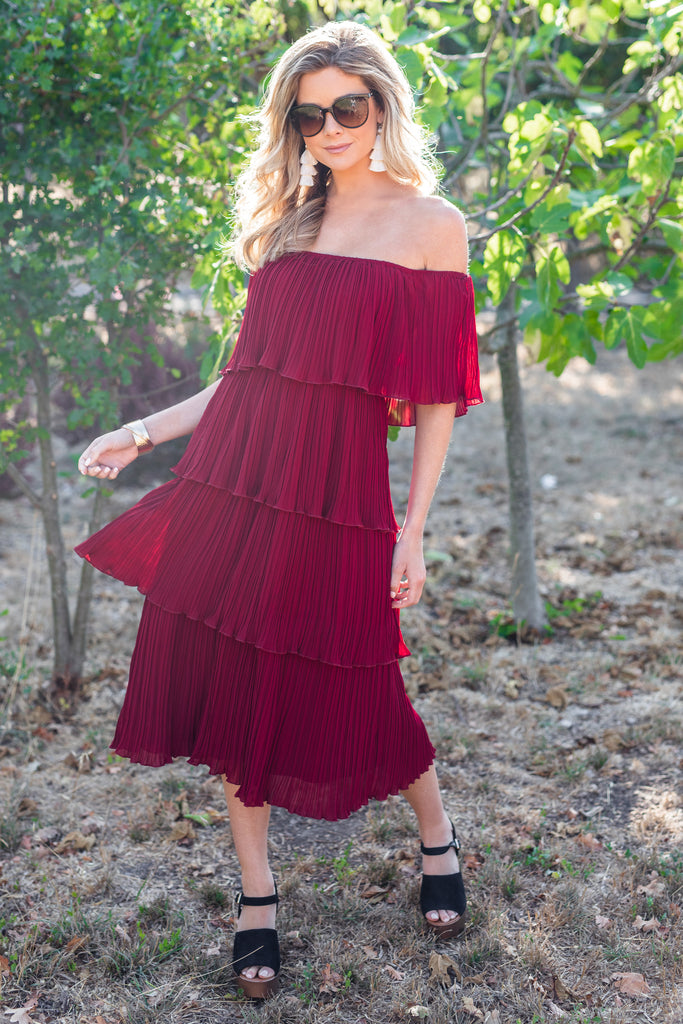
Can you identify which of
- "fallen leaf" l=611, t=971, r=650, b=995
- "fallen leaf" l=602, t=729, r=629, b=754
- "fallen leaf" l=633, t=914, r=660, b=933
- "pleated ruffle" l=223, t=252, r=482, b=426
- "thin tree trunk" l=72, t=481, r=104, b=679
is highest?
"pleated ruffle" l=223, t=252, r=482, b=426

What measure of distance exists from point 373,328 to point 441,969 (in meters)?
1.41

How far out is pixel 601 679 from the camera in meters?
3.38

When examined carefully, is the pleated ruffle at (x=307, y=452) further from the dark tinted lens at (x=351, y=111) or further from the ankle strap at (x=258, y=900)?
the ankle strap at (x=258, y=900)

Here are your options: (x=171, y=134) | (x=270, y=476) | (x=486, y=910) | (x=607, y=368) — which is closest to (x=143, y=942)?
(x=486, y=910)

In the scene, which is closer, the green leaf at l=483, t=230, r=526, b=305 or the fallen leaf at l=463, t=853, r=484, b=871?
the fallen leaf at l=463, t=853, r=484, b=871

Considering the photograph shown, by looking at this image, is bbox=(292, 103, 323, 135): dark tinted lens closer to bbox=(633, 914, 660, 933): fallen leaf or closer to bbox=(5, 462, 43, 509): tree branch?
bbox=(5, 462, 43, 509): tree branch

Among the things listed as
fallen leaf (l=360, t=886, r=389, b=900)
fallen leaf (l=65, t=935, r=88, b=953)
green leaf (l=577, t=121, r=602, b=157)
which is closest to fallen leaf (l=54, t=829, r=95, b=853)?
fallen leaf (l=65, t=935, r=88, b=953)

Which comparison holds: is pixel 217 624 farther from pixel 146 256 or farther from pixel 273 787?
pixel 146 256

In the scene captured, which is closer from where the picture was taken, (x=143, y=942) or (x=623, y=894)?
(x=143, y=942)

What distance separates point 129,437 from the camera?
2.00 m

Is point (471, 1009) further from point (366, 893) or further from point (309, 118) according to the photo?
point (309, 118)

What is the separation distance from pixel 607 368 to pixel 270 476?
A: 810 cm

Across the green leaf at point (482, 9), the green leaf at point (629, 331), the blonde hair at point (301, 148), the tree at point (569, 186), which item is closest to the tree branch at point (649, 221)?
the tree at point (569, 186)

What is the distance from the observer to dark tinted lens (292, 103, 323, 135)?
1812 mm
